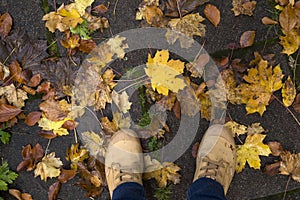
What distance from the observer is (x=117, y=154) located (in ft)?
8.07

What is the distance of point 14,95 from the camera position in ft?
8.34

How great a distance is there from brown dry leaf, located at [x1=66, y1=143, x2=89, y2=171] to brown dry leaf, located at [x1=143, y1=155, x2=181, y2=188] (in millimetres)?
357

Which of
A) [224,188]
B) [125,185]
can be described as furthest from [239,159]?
[125,185]

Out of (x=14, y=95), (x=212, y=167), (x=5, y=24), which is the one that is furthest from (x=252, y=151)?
(x=5, y=24)

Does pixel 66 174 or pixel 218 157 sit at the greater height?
pixel 218 157

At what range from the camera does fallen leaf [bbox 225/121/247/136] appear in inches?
96.2

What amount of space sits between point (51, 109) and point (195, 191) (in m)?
0.95

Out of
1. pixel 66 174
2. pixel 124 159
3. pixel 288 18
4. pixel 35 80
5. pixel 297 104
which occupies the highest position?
pixel 288 18

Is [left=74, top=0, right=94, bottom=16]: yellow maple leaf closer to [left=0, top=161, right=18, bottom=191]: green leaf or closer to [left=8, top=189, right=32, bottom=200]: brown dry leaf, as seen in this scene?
[left=0, top=161, right=18, bottom=191]: green leaf

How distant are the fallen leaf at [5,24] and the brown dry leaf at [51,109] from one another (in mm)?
463

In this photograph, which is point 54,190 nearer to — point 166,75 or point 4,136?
point 4,136

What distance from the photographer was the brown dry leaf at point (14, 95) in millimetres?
2533

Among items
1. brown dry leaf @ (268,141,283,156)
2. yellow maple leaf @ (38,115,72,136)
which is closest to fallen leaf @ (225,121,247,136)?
brown dry leaf @ (268,141,283,156)

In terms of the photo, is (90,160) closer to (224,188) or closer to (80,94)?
(80,94)
